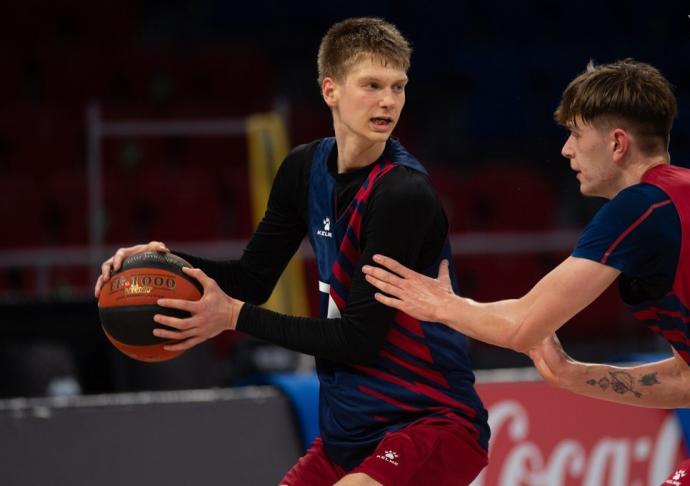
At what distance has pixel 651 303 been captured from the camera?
3.58 meters

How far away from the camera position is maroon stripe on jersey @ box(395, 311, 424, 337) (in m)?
3.83

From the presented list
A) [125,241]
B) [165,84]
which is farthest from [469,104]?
[125,241]

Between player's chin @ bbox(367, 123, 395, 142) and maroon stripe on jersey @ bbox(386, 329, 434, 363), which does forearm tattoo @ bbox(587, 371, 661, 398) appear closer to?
maroon stripe on jersey @ bbox(386, 329, 434, 363)

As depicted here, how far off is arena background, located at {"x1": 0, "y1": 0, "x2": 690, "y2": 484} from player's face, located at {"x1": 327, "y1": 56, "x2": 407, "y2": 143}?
11.6 feet

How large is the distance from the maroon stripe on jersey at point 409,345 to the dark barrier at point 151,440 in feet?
5.74

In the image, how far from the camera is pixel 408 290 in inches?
142

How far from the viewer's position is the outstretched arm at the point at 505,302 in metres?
3.43

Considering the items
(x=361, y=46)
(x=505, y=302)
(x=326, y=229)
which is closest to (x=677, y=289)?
(x=505, y=302)

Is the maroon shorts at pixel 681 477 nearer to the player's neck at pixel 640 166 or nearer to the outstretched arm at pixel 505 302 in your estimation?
the outstretched arm at pixel 505 302

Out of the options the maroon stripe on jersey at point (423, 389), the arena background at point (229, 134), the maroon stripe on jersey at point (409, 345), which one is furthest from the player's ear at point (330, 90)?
the arena background at point (229, 134)

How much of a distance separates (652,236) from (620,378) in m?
0.76

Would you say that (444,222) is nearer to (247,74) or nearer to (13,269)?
(13,269)

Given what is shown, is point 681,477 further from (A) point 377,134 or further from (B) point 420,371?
(A) point 377,134

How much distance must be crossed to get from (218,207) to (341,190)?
5.63m
